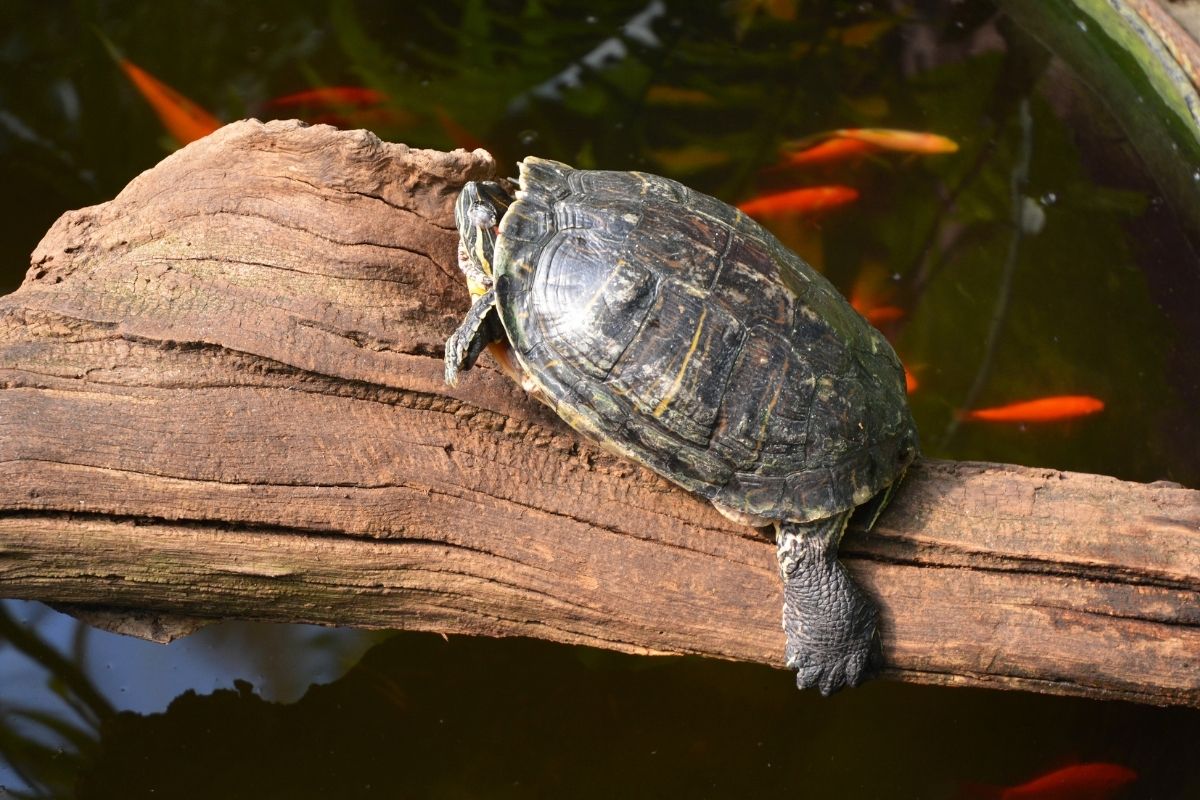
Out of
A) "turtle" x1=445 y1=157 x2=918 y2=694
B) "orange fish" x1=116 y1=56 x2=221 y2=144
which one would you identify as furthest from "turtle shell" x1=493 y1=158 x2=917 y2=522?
"orange fish" x1=116 y1=56 x2=221 y2=144

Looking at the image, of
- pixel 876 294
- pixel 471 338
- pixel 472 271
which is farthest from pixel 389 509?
pixel 876 294

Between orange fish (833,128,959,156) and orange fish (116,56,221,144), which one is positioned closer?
orange fish (116,56,221,144)

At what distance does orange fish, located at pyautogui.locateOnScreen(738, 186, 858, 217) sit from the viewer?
4.43 meters

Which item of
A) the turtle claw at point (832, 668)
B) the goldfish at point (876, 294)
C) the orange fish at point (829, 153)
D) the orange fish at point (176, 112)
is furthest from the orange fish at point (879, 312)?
the orange fish at point (176, 112)

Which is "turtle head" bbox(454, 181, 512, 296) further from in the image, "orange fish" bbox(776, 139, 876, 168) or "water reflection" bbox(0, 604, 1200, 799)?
"orange fish" bbox(776, 139, 876, 168)

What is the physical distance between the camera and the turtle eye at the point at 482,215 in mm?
2498

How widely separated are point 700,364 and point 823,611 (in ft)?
2.32

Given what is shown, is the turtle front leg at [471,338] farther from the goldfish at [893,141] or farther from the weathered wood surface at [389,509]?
the goldfish at [893,141]

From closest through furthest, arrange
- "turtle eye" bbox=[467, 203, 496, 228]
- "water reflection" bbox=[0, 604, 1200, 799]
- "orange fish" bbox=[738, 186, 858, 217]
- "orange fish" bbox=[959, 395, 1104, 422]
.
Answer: "turtle eye" bbox=[467, 203, 496, 228] → "water reflection" bbox=[0, 604, 1200, 799] → "orange fish" bbox=[959, 395, 1104, 422] → "orange fish" bbox=[738, 186, 858, 217]

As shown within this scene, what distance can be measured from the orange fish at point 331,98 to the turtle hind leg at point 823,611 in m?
3.49

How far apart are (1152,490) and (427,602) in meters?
2.10

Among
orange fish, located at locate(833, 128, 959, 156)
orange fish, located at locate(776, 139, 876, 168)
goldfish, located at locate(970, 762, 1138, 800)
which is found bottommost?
goldfish, located at locate(970, 762, 1138, 800)

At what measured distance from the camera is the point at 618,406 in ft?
7.89

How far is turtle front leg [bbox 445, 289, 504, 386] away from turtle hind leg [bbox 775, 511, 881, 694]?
36.9 inches
